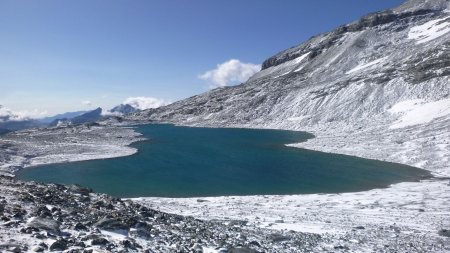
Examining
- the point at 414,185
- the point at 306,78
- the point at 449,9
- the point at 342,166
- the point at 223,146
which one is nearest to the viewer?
the point at 414,185

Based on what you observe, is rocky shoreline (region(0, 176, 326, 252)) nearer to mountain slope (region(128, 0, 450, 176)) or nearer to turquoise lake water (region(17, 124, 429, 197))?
turquoise lake water (region(17, 124, 429, 197))

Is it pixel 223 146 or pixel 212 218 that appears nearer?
pixel 212 218

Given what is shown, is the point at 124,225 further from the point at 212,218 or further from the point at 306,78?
the point at 306,78

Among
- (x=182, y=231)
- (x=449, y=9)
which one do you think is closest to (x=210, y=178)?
(x=182, y=231)

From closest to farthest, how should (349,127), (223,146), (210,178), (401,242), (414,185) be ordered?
(401,242)
(414,185)
(210,178)
(223,146)
(349,127)

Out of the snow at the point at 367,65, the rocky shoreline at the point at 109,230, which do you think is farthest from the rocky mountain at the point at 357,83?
the rocky shoreline at the point at 109,230

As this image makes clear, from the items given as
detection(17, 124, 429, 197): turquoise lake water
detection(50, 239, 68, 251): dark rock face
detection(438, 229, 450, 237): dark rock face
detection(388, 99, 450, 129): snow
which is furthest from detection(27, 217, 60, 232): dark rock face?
detection(388, 99, 450, 129): snow
